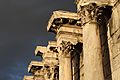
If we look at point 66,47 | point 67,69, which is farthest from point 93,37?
point 67,69

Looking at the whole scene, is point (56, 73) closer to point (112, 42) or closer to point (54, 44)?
point (54, 44)

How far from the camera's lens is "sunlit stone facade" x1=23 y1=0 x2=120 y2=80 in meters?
15.8

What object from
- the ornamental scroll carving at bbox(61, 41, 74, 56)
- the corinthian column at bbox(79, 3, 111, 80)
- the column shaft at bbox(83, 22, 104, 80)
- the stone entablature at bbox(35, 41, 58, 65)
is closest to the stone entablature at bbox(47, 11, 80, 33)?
the ornamental scroll carving at bbox(61, 41, 74, 56)

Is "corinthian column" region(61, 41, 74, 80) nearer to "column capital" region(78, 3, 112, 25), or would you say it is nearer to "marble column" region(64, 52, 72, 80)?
"marble column" region(64, 52, 72, 80)

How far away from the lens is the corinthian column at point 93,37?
15516mm

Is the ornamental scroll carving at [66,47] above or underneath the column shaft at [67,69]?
above

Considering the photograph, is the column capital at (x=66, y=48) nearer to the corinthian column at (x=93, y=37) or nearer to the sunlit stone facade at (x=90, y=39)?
the sunlit stone facade at (x=90, y=39)

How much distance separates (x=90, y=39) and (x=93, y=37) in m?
0.17

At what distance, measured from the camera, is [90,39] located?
16.1 metres

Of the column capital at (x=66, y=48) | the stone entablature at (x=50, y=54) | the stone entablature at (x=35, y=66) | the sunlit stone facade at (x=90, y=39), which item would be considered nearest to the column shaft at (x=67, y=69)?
the sunlit stone facade at (x=90, y=39)

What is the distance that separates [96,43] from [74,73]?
5.78 meters

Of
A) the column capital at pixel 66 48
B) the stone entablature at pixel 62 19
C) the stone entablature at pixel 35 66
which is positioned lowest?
the stone entablature at pixel 35 66

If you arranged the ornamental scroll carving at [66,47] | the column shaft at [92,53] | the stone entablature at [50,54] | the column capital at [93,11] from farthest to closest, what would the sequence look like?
the stone entablature at [50,54]
the ornamental scroll carving at [66,47]
the column capital at [93,11]
the column shaft at [92,53]

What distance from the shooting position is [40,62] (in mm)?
27984
